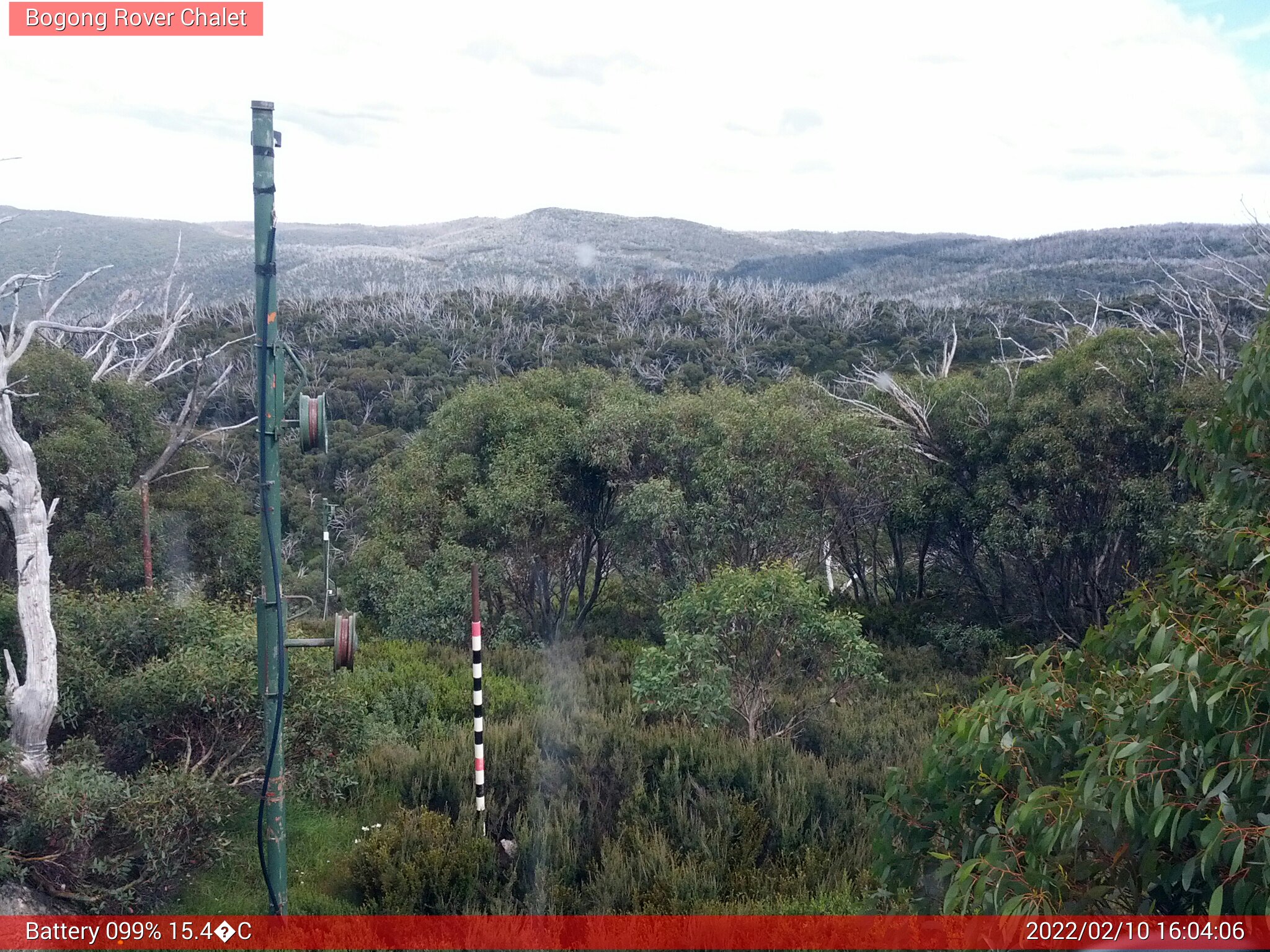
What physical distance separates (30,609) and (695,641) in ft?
17.0

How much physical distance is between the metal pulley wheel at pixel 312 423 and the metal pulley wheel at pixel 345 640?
84 cm

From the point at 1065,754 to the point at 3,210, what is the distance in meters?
46.6

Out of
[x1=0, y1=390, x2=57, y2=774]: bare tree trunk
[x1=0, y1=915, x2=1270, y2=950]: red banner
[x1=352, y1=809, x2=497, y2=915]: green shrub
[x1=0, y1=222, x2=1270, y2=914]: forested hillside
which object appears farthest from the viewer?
[x1=0, y1=390, x2=57, y2=774]: bare tree trunk

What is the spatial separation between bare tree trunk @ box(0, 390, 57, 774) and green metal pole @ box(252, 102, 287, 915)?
2196 millimetres

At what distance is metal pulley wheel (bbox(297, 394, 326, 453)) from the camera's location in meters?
4.98

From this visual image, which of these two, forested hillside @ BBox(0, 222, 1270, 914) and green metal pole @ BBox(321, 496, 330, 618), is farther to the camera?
green metal pole @ BBox(321, 496, 330, 618)

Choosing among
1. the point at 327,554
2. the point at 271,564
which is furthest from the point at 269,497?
the point at 327,554

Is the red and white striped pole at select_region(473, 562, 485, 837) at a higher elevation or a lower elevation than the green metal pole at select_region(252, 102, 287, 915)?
lower

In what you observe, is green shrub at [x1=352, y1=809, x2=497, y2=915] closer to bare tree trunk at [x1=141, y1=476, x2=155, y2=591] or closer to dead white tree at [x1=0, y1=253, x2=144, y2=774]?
dead white tree at [x1=0, y1=253, x2=144, y2=774]

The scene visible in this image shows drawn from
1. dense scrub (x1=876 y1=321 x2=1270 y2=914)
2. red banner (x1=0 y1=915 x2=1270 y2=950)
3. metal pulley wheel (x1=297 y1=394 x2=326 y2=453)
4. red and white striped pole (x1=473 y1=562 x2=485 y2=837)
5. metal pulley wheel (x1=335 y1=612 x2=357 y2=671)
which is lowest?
red banner (x1=0 y1=915 x2=1270 y2=950)

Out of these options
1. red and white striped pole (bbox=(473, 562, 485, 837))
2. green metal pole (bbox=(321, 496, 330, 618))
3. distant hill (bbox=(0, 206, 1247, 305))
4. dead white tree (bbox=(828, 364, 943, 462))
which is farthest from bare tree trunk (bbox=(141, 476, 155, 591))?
distant hill (bbox=(0, 206, 1247, 305))

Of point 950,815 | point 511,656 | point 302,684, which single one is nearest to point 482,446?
point 511,656

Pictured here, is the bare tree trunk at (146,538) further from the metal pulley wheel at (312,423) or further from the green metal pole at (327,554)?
the metal pulley wheel at (312,423)

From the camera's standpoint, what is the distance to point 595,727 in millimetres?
8641
